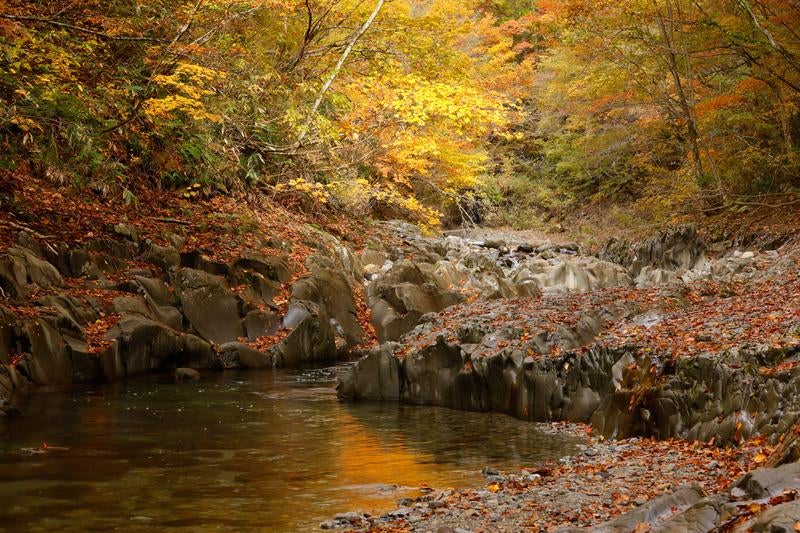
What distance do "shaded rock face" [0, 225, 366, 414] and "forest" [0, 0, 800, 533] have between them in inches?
2.0

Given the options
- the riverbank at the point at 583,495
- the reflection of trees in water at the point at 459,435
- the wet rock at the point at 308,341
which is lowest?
the reflection of trees in water at the point at 459,435

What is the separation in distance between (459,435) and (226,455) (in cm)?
281

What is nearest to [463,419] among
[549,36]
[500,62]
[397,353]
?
[397,353]

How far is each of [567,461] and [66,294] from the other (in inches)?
363

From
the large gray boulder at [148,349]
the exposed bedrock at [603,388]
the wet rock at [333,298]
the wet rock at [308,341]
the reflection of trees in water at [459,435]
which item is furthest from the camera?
the wet rock at [333,298]

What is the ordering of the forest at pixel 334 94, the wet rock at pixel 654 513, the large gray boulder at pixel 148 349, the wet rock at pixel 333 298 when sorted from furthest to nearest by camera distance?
the wet rock at pixel 333 298 < the forest at pixel 334 94 < the large gray boulder at pixel 148 349 < the wet rock at pixel 654 513

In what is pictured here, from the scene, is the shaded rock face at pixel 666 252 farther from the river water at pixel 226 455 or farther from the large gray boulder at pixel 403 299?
the river water at pixel 226 455

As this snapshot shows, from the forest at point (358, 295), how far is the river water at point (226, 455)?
0.17 ft

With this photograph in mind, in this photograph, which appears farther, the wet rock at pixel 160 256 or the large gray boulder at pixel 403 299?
the large gray boulder at pixel 403 299

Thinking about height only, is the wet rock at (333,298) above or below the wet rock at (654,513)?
above

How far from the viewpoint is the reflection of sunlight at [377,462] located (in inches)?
266

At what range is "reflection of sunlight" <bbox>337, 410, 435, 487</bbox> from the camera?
6746mm

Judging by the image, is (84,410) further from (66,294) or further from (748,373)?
(748,373)

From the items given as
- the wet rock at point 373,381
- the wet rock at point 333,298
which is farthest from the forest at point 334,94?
the wet rock at point 373,381
